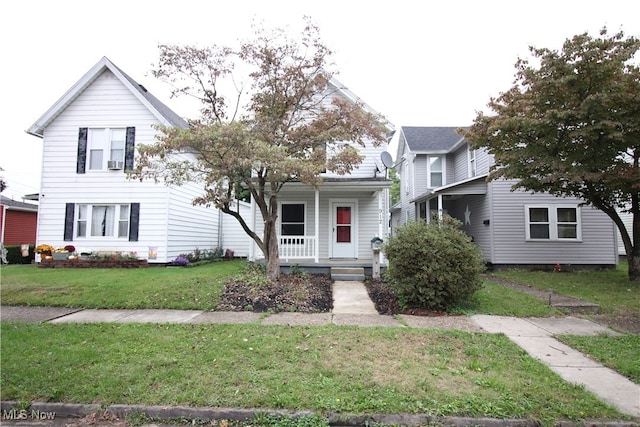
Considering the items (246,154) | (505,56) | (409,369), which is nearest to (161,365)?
(409,369)

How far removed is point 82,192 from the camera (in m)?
13.5

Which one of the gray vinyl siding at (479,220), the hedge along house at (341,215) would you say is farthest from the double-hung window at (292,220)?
the gray vinyl siding at (479,220)

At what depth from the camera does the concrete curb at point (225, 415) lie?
2.99 m

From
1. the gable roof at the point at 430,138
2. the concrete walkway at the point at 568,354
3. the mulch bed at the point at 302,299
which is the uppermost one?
the gable roof at the point at 430,138

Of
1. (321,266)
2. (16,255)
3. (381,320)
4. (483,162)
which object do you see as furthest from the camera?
(16,255)

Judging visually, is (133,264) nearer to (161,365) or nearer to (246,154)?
(246,154)

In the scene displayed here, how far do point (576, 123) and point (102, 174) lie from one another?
656 inches

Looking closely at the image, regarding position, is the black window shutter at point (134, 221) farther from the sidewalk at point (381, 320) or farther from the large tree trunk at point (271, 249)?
the large tree trunk at point (271, 249)

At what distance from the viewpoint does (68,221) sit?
13391mm

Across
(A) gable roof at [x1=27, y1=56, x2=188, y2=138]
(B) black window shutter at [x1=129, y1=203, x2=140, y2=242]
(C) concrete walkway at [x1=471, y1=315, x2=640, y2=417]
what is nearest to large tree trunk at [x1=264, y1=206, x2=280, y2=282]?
(C) concrete walkway at [x1=471, y1=315, x2=640, y2=417]

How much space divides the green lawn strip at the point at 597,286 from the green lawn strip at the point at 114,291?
8.79 meters

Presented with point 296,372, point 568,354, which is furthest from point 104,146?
point 568,354

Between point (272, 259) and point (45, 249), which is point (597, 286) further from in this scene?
point (45, 249)

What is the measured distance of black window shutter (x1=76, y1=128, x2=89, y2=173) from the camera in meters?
13.5
